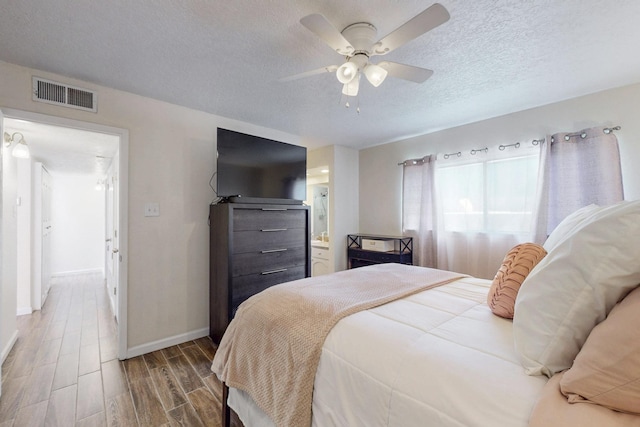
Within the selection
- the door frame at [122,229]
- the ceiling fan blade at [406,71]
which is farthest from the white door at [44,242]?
the ceiling fan blade at [406,71]

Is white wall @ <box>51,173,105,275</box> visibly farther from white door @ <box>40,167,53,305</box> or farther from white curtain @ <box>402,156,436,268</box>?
white curtain @ <box>402,156,436,268</box>

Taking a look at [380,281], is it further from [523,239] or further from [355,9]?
[523,239]

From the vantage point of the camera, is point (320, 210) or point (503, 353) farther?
point (320, 210)

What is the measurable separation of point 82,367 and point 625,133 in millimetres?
5039

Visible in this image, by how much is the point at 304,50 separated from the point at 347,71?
1.58 ft

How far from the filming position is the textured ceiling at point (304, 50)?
1467 millimetres

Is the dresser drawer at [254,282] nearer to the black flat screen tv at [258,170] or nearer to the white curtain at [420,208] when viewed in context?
the black flat screen tv at [258,170]

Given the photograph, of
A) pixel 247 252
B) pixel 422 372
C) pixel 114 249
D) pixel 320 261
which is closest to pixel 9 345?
pixel 114 249

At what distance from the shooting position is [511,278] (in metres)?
1.21

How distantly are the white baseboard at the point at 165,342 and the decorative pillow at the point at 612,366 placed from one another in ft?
9.67

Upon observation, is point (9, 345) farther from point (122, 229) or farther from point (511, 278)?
point (511, 278)

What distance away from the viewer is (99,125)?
90.3 inches

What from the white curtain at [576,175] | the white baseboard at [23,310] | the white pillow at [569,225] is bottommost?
the white baseboard at [23,310]

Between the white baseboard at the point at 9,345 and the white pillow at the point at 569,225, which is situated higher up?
the white pillow at the point at 569,225
